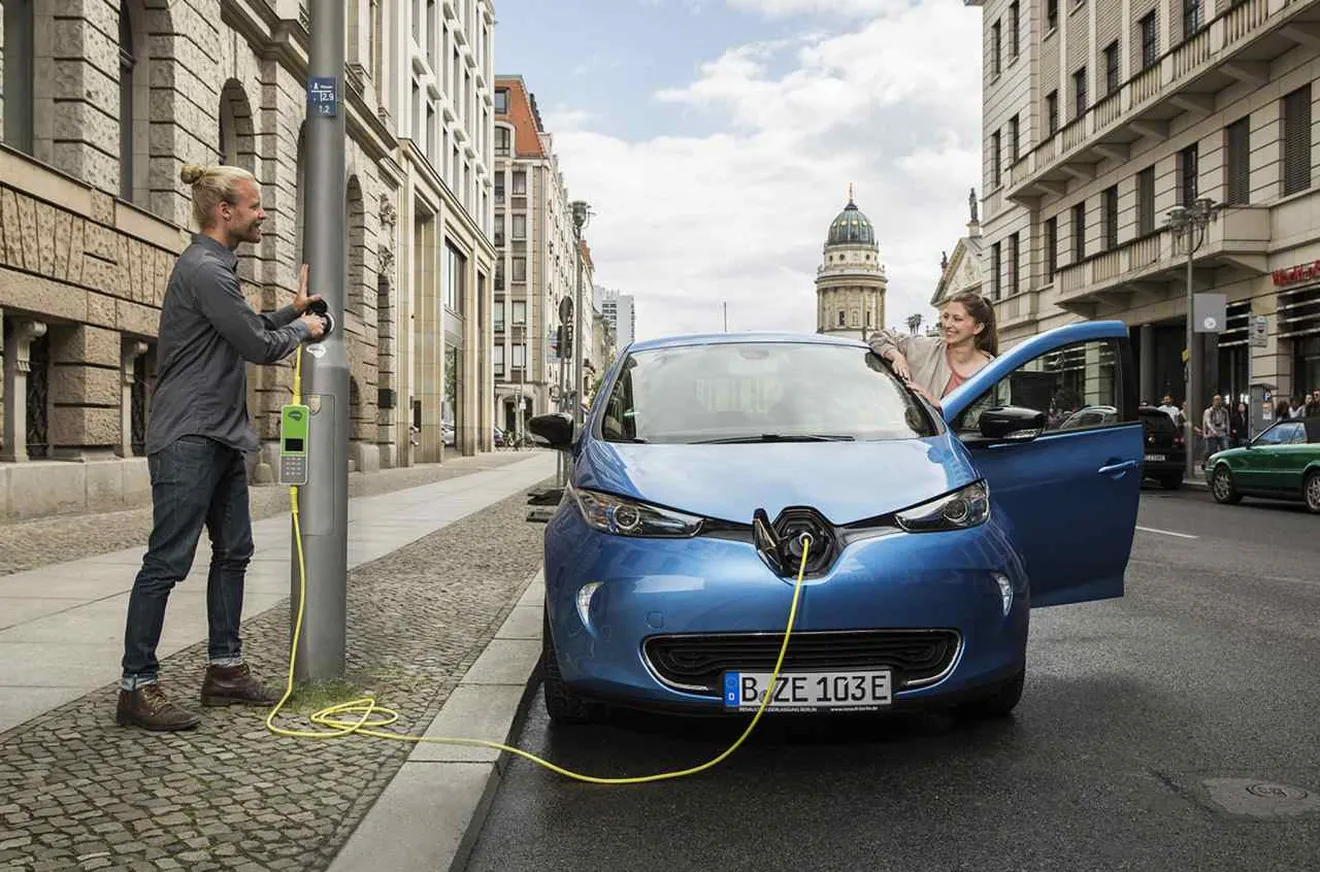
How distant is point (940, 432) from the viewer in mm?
4691

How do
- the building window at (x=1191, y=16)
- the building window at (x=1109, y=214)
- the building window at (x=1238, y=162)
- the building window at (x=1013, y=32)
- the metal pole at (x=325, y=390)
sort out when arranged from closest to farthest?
the metal pole at (x=325, y=390) → the building window at (x=1238, y=162) → the building window at (x=1191, y=16) → the building window at (x=1109, y=214) → the building window at (x=1013, y=32)

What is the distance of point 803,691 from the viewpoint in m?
3.64

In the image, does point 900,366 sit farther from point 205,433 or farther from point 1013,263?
point 1013,263

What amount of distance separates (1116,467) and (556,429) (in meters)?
2.42

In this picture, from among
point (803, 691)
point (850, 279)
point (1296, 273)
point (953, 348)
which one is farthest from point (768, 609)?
point (850, 279)

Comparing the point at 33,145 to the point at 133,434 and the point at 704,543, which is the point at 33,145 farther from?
the point at 704,543

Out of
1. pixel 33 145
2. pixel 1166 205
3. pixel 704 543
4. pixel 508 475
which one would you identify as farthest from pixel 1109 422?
pixel 1166 205

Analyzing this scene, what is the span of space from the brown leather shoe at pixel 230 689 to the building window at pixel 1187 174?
28.4 meters

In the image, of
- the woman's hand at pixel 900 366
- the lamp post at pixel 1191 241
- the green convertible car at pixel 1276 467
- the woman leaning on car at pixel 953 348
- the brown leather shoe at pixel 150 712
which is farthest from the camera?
the lamp post at pixel 1191 241

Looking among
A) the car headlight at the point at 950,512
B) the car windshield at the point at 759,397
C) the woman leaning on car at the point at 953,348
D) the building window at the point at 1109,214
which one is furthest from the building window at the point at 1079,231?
the car headlight at the point at 950,512

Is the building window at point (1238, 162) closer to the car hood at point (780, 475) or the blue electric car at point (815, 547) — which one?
the blue electric car at point (815, 547)

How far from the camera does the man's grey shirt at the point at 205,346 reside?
4.04 metres

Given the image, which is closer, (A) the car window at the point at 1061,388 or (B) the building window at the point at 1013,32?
(A) the car window at the point at 1061,388

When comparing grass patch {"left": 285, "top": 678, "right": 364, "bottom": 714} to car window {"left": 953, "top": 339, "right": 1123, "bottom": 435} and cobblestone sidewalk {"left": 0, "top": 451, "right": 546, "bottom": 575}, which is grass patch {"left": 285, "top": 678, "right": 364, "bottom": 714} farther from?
cobblestone sidewalk {"left": 0, "top": 451, "right": 546, "bottom": 575}
